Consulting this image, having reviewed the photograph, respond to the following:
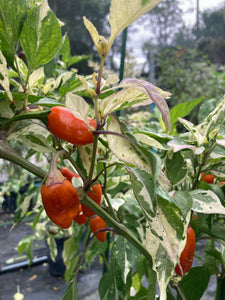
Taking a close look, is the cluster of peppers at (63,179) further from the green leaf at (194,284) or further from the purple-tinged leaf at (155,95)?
the green leaf at (194,284)

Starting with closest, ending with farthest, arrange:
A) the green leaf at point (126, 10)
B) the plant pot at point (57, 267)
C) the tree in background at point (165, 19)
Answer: the green leaf at point (126, 10)
the plant pot at point (57, 267)
the tree in background at point (165, 19)

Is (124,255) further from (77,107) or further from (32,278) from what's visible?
(32,278)

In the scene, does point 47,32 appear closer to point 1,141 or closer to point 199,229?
point 1,141

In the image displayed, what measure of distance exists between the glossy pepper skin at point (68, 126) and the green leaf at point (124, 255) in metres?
0.23

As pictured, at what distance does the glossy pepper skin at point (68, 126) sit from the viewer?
0.24m

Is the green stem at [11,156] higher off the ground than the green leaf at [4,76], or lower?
lower

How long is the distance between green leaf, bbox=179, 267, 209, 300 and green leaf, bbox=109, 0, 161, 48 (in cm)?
40

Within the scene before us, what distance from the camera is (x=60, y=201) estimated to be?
0.84 ft

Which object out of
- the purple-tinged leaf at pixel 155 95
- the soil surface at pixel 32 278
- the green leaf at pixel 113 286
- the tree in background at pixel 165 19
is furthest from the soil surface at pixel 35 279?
the tree in background at pixel 165 19

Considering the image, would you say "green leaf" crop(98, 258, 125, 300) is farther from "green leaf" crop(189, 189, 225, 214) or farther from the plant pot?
the plant pot

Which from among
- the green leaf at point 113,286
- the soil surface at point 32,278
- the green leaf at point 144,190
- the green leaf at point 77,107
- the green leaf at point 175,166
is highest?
the green leaf at point 77,107

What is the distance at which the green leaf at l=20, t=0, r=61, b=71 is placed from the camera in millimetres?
261

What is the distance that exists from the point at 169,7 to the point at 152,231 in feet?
5.82

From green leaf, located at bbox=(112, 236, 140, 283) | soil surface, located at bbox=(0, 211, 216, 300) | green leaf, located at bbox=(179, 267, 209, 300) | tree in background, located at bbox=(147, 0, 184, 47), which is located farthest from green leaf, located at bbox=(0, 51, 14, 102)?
tree in background, located at bbox=(147, 0, 184, 47)
